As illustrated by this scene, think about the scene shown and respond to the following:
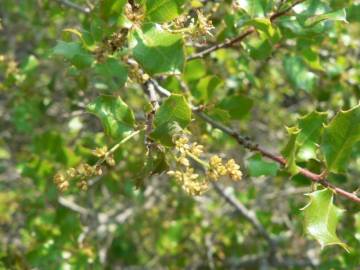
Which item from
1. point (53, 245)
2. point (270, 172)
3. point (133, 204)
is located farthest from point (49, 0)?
point (133, 204)

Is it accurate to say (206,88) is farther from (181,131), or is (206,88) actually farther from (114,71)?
(181,131)

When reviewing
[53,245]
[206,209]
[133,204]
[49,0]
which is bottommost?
[206,209]

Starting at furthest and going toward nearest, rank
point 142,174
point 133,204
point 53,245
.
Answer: point 133,204 → point 53,245 → point 142,174

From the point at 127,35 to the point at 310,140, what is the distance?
65 centimetres

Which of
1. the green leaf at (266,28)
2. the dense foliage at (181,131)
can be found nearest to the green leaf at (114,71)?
the dense foliage at (181,131)

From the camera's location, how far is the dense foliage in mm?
1479

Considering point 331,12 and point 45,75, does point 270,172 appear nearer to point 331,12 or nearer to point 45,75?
point 331,12

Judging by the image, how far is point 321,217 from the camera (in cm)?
150

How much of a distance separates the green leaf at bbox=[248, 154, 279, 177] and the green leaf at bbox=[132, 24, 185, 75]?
0.50 meters

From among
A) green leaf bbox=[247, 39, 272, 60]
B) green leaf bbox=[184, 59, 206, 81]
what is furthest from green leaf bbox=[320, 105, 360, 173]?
green leaf bbox=[184, 59, 206, 81]

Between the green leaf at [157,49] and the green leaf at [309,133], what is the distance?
496 mm

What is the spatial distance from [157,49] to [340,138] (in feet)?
1.89

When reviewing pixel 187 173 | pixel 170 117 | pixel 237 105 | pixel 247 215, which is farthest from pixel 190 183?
pixel 247 215

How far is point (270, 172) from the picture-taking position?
1.72 meters
